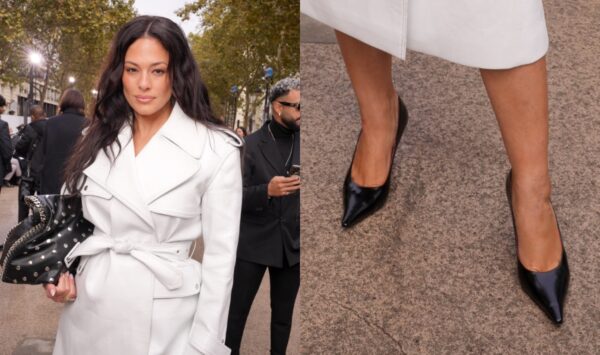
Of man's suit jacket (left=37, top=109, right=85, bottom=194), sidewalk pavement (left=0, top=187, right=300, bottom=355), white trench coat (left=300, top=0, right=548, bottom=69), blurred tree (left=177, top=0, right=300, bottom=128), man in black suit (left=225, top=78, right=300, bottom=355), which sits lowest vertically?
blurred tree (left=177, top=0, right=300, bottom=128)

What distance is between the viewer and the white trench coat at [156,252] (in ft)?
7.34

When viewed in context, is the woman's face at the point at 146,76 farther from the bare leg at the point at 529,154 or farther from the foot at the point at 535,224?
the foot at the point at 535,224

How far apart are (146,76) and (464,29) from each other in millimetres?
1142

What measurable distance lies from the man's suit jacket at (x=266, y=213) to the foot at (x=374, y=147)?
2.07m

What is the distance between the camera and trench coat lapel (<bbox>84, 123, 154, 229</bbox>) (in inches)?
89.0

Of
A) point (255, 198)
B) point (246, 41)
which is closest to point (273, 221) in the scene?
point (255, 198)

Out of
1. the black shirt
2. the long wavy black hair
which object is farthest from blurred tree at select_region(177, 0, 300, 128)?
the long wavy black hair

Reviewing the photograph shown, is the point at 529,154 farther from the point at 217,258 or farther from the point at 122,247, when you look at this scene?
the point at 122,247

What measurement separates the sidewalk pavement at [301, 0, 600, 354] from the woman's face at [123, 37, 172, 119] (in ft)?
1.80

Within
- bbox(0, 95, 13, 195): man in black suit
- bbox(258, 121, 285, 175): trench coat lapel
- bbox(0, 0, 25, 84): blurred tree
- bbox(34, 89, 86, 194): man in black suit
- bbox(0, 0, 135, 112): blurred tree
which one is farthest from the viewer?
bbox(0, 0, 135, 112): blurred tree

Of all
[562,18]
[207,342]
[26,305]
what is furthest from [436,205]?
[26,305]

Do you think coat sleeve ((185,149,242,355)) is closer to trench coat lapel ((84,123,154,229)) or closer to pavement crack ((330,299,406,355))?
trench coat lapel ((84,123,154,229))

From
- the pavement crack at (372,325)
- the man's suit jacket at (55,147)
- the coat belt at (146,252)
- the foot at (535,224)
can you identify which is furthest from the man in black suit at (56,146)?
the foot at (535,224)

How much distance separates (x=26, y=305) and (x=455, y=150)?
540cm
